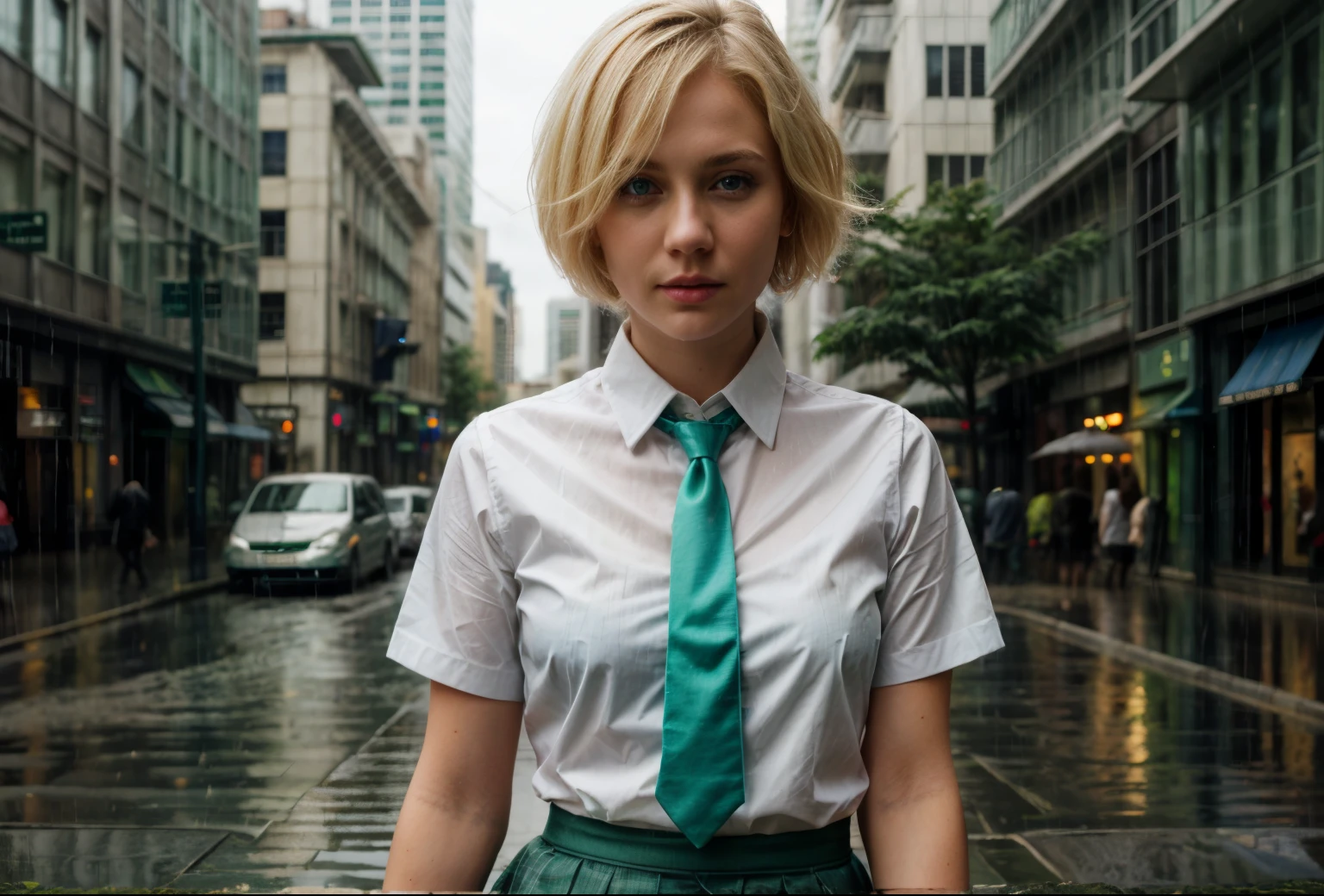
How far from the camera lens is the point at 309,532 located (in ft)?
14.2

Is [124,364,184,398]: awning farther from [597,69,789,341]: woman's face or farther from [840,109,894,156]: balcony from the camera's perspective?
[597,69,789,341]: woman's face

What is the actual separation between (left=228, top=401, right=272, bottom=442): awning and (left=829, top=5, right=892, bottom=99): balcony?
2264mm

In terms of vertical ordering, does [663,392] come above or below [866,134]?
below

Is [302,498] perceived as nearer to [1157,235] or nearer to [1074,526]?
[1074,526]

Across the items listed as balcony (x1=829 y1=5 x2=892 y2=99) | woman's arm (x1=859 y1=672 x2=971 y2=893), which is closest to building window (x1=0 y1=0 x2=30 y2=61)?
balcony (x1=829 y1=5 x2=892 y2=99)

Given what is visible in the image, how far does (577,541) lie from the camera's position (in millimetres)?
1384

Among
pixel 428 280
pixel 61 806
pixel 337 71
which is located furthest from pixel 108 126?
pixel 61 806

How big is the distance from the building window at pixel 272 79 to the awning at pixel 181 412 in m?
1.14

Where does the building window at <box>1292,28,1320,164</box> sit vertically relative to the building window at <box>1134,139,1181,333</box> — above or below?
above

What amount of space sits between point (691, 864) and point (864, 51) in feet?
11.9

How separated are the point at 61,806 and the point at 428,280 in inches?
86.8

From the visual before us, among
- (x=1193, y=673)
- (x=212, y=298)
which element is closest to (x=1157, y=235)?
(x=1193, y=673)

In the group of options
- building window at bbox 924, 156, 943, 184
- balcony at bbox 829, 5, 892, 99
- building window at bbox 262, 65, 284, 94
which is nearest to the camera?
balcony at bbox 829, 5, 892, 99

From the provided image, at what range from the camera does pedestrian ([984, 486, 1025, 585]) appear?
4.41 metres
